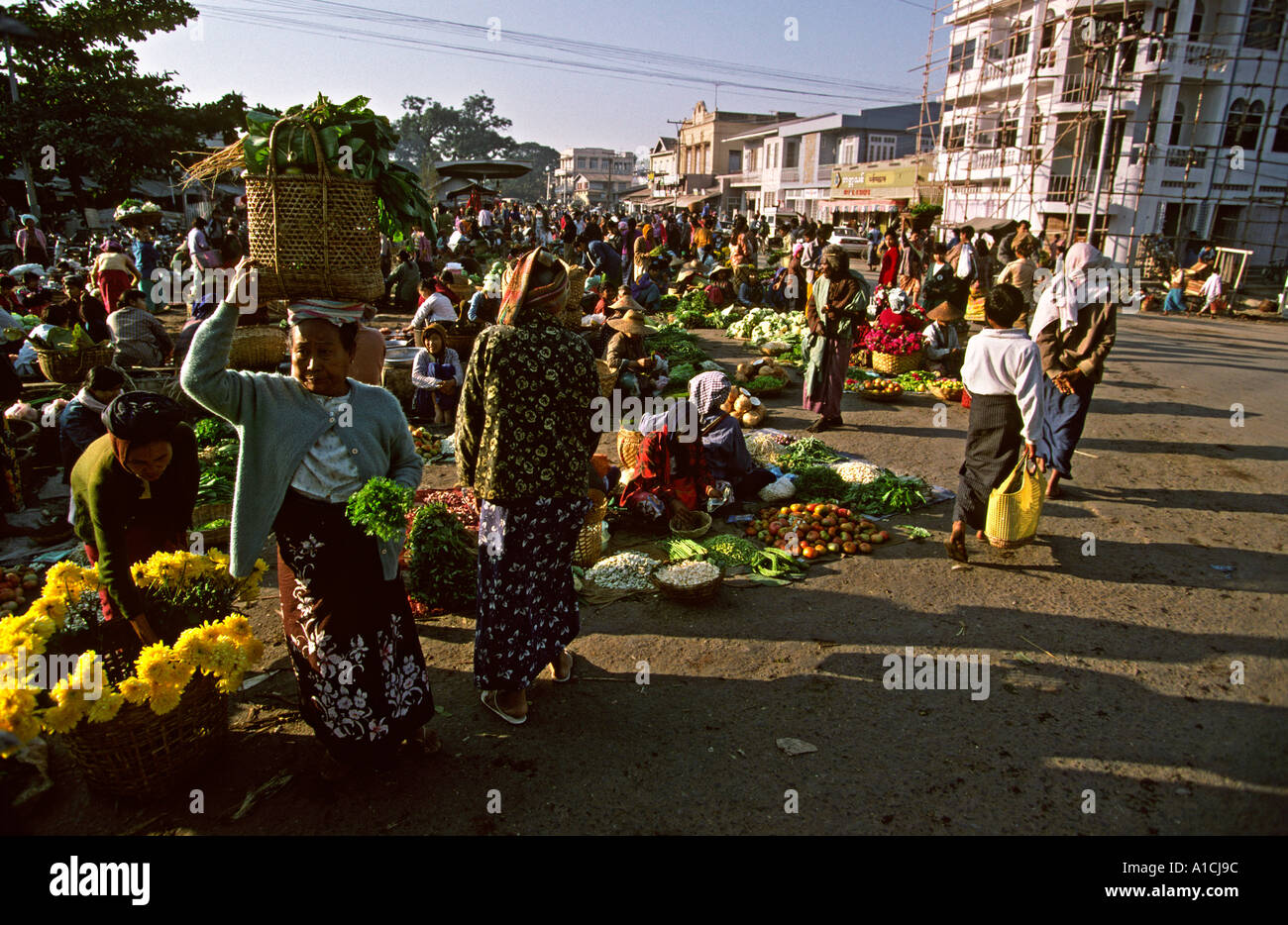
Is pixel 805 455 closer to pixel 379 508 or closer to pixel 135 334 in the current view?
pixel 379 508

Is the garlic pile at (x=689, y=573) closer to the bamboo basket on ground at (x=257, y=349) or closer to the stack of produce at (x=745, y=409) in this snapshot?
the stack of produce at (x=745, y=409)

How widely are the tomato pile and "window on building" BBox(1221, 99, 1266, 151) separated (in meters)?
29.4

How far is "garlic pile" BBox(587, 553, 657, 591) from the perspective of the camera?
16.8ft

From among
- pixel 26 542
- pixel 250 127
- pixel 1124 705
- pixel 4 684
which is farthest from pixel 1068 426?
pixel 26 542

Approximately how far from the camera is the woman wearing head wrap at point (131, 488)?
316cm

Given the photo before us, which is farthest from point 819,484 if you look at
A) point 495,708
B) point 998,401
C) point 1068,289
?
point 495,708

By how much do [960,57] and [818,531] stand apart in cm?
3700

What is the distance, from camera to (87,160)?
19.1 metres

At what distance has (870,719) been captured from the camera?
3730 mm

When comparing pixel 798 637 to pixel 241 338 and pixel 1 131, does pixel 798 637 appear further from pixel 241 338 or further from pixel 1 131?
pixel 1 131

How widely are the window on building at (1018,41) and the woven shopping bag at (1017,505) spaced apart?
31.6 metres

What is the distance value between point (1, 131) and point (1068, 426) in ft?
77.4

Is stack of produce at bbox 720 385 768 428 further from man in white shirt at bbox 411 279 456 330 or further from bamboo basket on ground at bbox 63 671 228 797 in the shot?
bamboo basket on ground at bbox 63 671 228 797
